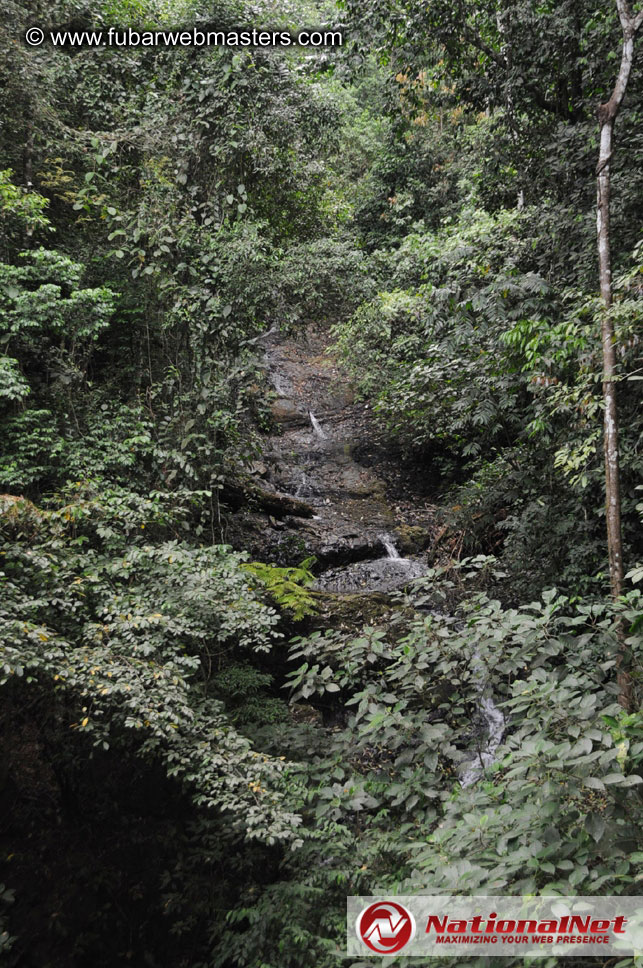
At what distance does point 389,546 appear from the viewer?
9914 mm

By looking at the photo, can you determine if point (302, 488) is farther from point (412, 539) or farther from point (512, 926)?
point (512, 926)

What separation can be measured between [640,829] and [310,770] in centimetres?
204

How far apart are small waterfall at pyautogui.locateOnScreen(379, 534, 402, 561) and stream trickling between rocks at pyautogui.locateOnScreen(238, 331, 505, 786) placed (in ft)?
0.06

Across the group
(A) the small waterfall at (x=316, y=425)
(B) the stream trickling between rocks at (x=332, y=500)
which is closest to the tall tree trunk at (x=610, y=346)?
(B) the stream trickling between rocks at (x=332, y=500)

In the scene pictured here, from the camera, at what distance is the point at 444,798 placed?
2.93 metres

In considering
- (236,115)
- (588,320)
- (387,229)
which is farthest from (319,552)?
(387,229)

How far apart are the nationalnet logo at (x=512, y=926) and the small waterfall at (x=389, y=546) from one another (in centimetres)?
735

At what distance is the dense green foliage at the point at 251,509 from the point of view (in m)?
A: 3.11

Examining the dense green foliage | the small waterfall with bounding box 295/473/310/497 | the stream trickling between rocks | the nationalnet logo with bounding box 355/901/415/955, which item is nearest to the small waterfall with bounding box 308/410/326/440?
the stream trickling between rocks

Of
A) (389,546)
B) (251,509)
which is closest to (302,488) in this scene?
(251,509)

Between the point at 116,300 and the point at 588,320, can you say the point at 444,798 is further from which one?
the point at 116,300

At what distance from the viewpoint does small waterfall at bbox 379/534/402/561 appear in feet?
32.0

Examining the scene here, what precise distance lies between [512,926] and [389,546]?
784 centimetres

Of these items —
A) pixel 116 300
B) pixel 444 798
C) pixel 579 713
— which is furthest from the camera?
pixel 116 300
